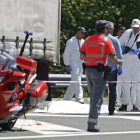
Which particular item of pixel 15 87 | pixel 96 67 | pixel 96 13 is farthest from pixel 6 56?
pixel 96 13

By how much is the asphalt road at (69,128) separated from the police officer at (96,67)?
13.3 inches

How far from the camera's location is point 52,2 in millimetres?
17328

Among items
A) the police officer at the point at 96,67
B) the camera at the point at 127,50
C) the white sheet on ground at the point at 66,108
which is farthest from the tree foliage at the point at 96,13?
the police officer at the point at 96,67

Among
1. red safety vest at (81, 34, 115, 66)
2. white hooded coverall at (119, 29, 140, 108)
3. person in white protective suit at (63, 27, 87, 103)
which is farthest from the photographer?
person in white protective suit at (63, 27, 87, 103)

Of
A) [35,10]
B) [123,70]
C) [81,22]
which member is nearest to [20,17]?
[35,10]

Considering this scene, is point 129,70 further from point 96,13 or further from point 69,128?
point 96,13

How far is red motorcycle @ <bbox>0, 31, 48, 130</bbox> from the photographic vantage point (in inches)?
359

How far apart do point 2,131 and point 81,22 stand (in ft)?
79.5

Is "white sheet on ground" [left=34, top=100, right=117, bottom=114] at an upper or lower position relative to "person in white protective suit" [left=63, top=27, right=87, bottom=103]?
lower

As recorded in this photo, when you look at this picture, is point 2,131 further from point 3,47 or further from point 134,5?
point 134,5

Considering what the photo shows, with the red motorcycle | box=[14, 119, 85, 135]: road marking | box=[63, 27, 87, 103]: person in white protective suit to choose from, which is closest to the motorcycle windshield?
the red motorcycle

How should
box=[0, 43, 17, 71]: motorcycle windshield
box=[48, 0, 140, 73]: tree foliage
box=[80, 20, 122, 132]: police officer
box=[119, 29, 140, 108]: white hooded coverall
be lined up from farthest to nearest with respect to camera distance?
box=[48, 0, 140, 73]: tree foliage < box=[119, 29, 140, 108]: white hooded coverall < box=[80, 20, 122, 132]: police officer < box=[0, 43, 17, 71]: motorcycle windshield

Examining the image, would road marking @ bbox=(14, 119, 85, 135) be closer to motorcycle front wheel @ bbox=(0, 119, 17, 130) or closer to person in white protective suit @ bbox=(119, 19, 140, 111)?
Answer: motorcycle front wheel @ bbox=(0, 119, 17, 130)

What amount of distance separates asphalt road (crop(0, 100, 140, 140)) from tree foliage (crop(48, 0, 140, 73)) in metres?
19.7
